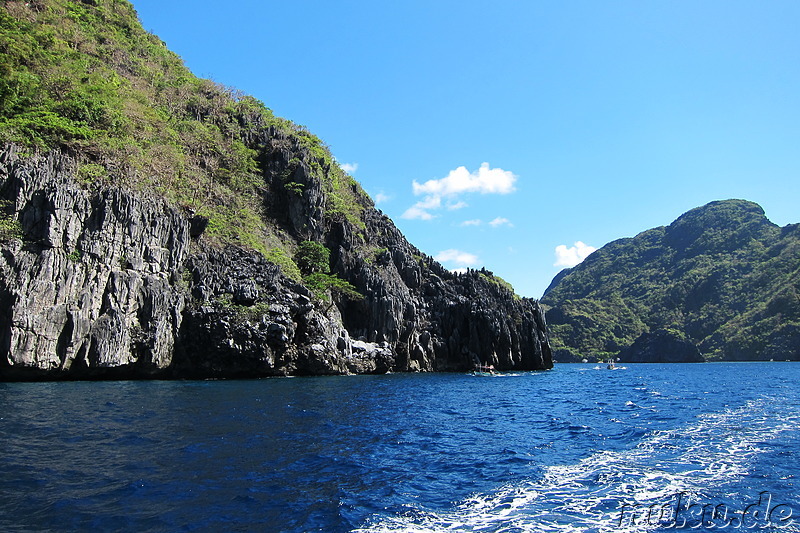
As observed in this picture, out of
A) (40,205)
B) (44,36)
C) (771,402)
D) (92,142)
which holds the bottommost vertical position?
(771,402)

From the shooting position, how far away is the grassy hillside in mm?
52375

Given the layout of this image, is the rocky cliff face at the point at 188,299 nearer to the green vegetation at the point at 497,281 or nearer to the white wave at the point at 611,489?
the green vegetation at the point at 497,281

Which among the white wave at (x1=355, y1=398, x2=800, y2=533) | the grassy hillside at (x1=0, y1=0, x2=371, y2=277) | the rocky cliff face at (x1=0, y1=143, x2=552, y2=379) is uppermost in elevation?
the grassy hillside at (x1=0, y1=0, x2=371, y2=277)

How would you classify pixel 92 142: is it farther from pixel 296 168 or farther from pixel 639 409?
pixel 639 409

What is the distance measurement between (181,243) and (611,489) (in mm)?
51685

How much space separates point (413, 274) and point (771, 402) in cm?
5693

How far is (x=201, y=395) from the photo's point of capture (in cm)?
3484

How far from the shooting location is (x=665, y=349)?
192 m

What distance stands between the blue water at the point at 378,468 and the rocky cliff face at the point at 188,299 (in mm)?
14575

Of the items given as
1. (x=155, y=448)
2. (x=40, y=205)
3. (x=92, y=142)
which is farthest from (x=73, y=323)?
(x=155, y=448)

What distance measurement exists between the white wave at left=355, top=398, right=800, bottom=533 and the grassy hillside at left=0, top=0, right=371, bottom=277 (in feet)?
165

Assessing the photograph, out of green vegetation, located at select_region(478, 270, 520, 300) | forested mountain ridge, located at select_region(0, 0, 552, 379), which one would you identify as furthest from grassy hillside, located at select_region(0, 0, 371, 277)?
green vegetation, located at select_region(478, 270, 520, 300)

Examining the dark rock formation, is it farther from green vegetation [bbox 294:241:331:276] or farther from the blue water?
the blue water

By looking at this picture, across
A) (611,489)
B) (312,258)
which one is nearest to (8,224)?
(312,258)
